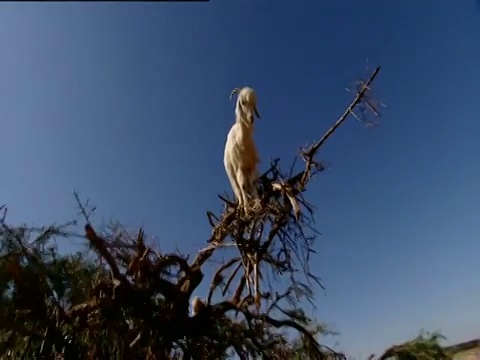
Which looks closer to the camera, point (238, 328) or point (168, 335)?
point (168, 335)

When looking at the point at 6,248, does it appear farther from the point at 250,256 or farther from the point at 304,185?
the point at 304,185

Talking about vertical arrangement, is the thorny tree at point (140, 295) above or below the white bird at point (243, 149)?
below

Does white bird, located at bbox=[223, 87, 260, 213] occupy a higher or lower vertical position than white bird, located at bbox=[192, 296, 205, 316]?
higher

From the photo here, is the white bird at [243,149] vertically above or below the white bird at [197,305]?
above

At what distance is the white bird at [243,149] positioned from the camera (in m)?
6.60

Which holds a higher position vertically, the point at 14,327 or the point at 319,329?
the point at 319,329

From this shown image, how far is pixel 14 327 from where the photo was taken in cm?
542

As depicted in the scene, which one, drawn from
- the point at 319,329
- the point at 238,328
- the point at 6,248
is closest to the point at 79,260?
the point at 6,248

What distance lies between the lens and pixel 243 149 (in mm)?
6746

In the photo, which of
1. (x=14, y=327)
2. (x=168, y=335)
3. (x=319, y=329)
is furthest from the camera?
(x=319, y=329)

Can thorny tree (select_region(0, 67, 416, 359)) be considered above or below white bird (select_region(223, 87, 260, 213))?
below

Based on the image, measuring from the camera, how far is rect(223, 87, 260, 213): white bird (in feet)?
Answer: 21.7

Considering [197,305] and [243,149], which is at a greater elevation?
[243,149]

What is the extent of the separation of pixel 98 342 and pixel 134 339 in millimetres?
433
